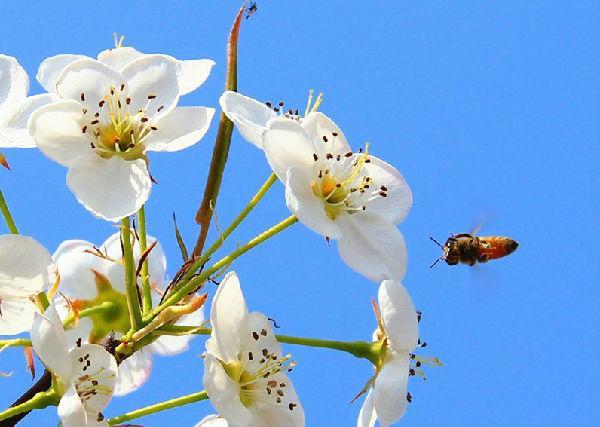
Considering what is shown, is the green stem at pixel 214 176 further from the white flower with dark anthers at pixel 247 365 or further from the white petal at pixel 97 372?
the white petal at pixel 97 372

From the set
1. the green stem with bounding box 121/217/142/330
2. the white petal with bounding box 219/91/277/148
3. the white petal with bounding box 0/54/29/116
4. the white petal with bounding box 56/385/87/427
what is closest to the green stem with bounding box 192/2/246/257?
the white petal with bounding box 219/91/277/148

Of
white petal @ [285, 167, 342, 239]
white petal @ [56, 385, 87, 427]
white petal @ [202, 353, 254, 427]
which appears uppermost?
white petal @ [285, 167, 342, 239]

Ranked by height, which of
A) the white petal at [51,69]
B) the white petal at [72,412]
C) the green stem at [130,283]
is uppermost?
the white petal at [51,69]

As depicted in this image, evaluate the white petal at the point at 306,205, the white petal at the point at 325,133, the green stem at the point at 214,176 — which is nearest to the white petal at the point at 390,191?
the white petal at the point at 325,133

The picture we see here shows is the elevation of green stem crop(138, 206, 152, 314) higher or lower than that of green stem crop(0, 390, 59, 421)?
higher

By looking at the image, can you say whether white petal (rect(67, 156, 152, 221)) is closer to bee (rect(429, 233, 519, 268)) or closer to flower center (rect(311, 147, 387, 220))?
flower center (rect(311, 147, 387, 220))

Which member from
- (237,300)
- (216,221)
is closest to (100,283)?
(216,221)

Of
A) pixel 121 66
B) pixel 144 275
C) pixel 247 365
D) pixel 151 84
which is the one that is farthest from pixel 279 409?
pixel 121 66
